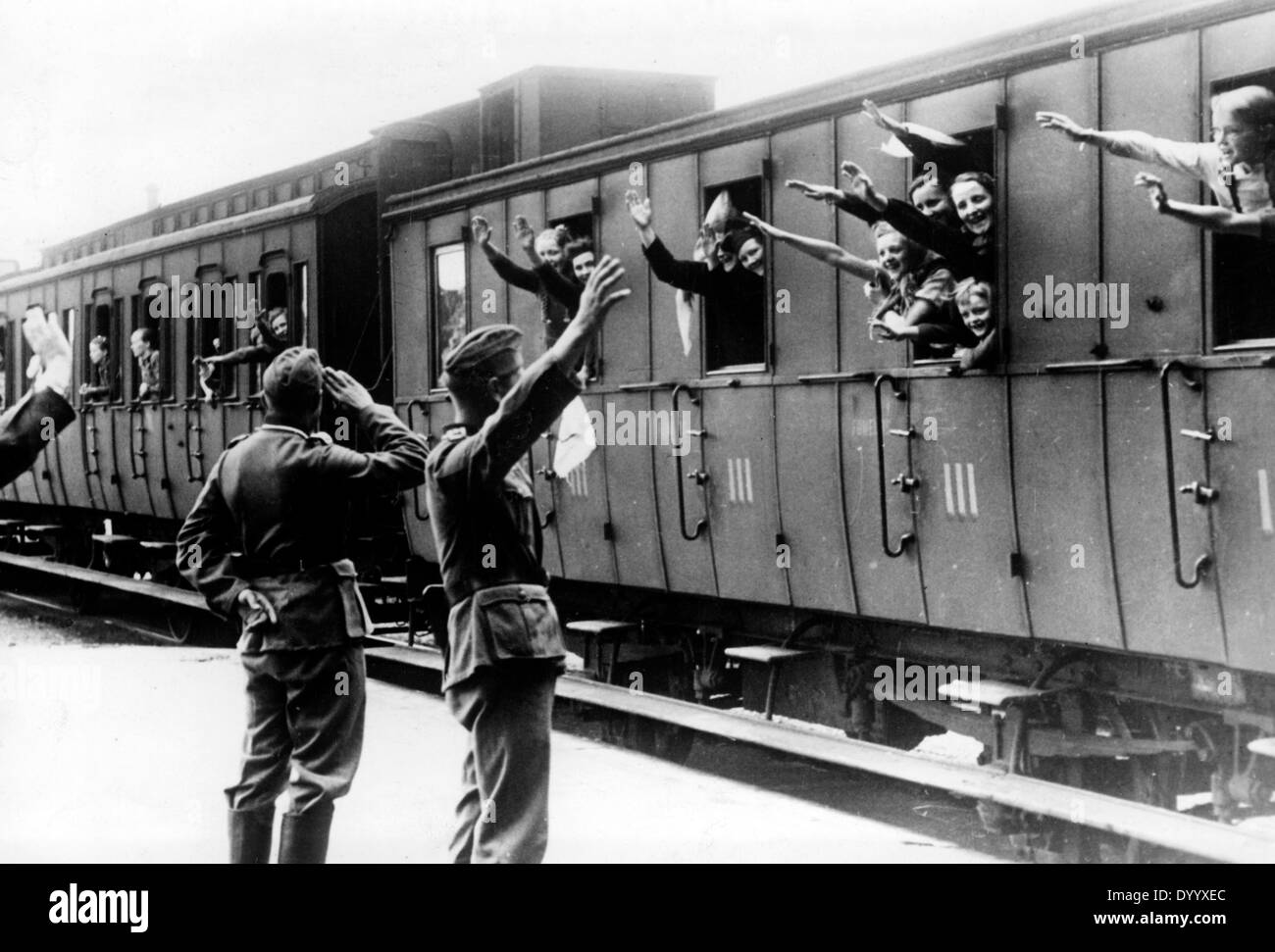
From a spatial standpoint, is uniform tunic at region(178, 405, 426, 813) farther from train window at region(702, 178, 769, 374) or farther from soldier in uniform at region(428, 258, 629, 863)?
train window at region(702, 178, 769, 374)

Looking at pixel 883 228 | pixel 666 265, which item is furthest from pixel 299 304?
pixel 883 228

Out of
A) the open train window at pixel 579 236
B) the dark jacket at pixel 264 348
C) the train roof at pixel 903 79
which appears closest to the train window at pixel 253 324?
the dark jacket at pixel 264 348

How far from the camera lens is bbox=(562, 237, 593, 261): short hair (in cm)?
1004

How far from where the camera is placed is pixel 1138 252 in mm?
6500

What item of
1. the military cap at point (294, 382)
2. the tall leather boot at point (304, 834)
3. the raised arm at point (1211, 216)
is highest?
the raised arm at point (1211, 216)

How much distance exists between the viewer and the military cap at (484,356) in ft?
16.7

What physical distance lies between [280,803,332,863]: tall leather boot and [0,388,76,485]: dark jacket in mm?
1560

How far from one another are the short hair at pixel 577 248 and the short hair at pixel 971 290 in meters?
3.31

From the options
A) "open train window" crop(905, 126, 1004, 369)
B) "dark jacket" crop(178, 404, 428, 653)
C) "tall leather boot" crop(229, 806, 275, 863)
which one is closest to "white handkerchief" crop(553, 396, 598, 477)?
"open train window" crop(905, 126, 1004, 369)

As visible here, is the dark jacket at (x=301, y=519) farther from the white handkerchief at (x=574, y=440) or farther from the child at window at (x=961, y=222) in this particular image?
the white handkerchief at (x=574, y=440)

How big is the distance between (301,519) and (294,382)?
0.49 metres

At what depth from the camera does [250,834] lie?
18.5 ft
